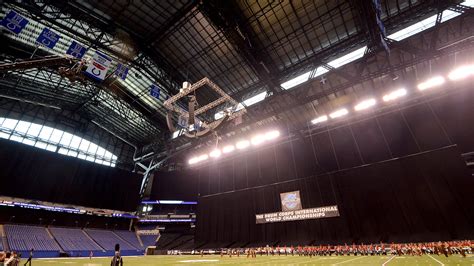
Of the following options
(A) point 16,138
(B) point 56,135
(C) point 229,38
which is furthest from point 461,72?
(A) point 16,138

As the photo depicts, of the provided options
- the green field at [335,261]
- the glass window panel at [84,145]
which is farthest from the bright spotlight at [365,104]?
the glass window panel at [84,145]

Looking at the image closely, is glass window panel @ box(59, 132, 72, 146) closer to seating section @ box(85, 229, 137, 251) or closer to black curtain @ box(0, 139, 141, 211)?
black curtain @ box(0, 139, 141, 211)

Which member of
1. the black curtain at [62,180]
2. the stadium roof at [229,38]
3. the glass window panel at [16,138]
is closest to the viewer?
the stadium roof at [229,38]

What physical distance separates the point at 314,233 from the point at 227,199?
31.7 ft

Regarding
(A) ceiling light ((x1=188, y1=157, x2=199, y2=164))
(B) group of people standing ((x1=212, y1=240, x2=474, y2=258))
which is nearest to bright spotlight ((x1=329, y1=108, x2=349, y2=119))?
(B) group of people standing ((x1=212, y1=240, x2=474, y2=258))

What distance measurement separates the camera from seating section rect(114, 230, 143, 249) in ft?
87.6

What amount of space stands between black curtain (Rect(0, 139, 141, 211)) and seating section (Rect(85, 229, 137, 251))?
10.1ft

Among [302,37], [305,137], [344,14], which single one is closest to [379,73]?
[344,14]

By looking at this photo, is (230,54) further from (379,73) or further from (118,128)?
(118,128)

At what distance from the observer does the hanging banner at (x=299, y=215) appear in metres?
17.4

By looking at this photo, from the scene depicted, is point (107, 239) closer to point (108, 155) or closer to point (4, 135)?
point (108, 155)

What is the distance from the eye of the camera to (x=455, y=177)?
13.8 meters

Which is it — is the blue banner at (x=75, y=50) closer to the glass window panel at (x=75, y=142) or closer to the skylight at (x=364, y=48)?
the skylight at (x=364, y=48)

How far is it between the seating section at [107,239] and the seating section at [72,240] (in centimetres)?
81
